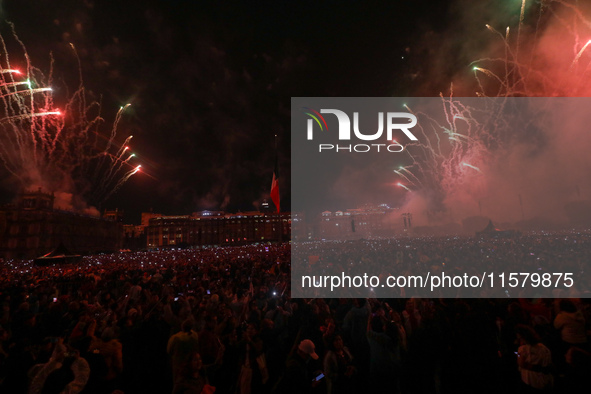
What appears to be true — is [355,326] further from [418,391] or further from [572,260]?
[572,260]

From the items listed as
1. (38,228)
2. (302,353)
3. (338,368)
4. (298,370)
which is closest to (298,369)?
(298,370)

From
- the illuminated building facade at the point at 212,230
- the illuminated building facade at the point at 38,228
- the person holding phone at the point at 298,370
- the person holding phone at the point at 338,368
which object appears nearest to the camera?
the person holding phone at the point at 298,370

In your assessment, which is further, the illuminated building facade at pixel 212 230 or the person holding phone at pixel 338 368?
the illuminated building facade at pixel 212 230

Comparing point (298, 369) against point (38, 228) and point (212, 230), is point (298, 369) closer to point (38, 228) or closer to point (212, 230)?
Result: point (38, 228)

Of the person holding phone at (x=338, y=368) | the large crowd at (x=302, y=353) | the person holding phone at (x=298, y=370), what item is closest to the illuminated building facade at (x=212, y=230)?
the large crowd at (x=302, y=353)

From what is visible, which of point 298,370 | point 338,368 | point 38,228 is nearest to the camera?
point 298,370

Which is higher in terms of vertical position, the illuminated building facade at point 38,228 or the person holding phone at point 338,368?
the illuminated building facade at point 38,228

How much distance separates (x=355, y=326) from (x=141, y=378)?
412 cm

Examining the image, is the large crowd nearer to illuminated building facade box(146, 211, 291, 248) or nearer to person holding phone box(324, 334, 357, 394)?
person holding phone box(324, 334, 357, 394)

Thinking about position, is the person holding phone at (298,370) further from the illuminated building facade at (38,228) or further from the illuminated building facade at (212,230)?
the illuminated building facade at (212,230)

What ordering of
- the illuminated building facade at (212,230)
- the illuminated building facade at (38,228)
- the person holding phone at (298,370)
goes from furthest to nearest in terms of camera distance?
the illuminated building facade at (212,230)
the illuminated building facade at (38,228)
the person holding phone at (298,370)

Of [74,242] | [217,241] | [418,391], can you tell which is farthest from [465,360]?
[217,241]

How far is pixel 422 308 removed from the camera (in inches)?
260

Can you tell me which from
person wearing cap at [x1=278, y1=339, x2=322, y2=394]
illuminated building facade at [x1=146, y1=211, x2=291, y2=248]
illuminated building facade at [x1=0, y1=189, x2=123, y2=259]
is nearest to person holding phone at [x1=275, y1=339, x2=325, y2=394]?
person wearing cap at [x1=278, y1=339, x2=322, y2=394]
